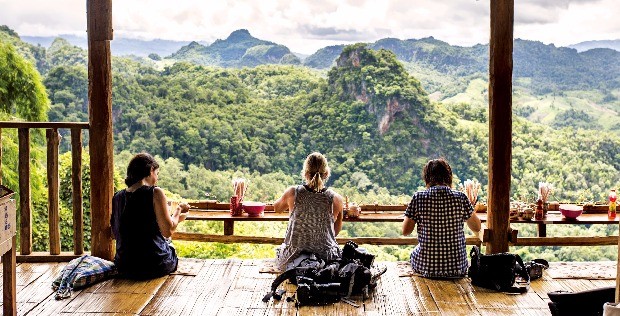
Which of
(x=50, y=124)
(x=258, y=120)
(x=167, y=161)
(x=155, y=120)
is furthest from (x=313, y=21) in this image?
(x=50, y=124)

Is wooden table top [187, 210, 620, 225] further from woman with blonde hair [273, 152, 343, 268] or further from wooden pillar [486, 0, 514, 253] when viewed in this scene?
woman with blonde hair [273, 152, 343, 268]

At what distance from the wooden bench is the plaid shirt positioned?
2.61m

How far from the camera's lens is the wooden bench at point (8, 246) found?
3.86m

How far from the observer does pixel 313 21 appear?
35.7 ft

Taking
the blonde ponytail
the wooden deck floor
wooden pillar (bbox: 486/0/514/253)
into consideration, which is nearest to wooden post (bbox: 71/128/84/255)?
the wooden deck floor

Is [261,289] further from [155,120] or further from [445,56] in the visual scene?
[155,120]

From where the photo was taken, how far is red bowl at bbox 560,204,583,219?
5824 mm

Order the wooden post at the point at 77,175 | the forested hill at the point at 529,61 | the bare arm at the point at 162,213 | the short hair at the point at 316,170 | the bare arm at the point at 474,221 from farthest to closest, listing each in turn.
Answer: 1. the forested hill at the point at 529,61
2. the wooden post at the point at 77,175
3. the bare arm at the point at 474,221
4. the short hair at the point at 316,170
5. the bare arm at the point at 162,213

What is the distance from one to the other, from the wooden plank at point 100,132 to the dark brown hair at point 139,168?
50 centimetres

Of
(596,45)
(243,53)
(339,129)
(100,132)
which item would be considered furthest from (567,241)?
(243,53)

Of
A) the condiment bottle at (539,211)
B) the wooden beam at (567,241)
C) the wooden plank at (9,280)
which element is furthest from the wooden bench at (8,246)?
the condiment bottle at (539,211)

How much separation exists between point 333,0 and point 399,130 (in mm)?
3817

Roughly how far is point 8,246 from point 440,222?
276 centimetres

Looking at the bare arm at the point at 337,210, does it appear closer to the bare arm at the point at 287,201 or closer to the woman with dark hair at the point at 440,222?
the bare arm at the point at 287,201
